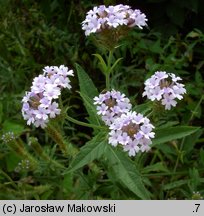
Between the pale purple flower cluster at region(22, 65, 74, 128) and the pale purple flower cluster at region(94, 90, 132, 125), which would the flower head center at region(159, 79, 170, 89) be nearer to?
the pale purple flower cluster at region(94, 90, 132, 125)

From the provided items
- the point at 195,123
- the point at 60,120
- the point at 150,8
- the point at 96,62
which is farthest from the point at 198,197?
the point at 150,8

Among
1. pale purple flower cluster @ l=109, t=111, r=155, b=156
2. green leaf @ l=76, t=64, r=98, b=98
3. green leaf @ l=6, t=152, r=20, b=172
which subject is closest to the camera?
pale purple flower cluster @ l=109, t=111, r=155, b=156

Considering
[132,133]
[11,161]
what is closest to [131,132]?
[132,133]

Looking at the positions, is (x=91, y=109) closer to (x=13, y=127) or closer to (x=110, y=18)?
(x=110, y=18)

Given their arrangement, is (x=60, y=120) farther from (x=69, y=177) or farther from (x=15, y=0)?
(x=15, y=0)

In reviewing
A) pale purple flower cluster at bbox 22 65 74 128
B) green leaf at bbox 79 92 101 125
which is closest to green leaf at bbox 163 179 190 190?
green leaf at bbox 79 92 101 125

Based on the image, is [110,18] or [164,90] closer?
[164,90]
